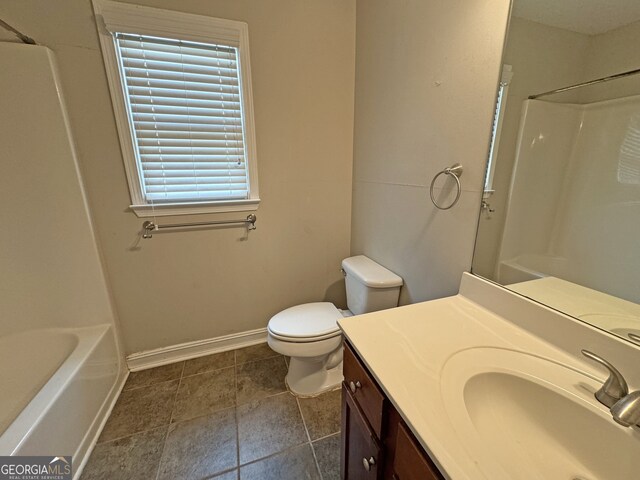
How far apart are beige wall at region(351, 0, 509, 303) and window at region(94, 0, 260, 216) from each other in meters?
0.74

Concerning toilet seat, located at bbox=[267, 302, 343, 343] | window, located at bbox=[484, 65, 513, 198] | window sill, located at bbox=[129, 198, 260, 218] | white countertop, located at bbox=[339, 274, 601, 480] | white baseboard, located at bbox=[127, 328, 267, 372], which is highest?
window, located at bbox=[484, 65, 513, 198]

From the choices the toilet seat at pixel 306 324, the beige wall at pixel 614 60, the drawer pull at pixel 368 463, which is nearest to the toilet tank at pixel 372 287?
the toilet seat at pixel 306 324

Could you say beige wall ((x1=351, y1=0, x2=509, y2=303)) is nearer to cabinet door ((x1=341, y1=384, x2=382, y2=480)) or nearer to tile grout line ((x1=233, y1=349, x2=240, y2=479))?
cabinet door ((x1=341, y1=384, x2=382, y2=480))

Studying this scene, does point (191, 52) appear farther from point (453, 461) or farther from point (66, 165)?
point (453, 461)

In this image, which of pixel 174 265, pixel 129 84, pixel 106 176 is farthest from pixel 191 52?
pixel 174 265

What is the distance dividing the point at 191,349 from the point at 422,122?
2017mm

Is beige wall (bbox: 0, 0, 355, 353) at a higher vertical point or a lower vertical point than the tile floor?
higher

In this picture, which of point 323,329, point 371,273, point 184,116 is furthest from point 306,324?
point 184,116

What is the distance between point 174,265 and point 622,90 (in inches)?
79.9

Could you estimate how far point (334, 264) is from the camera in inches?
81.4

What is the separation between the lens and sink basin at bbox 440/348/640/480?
495mm

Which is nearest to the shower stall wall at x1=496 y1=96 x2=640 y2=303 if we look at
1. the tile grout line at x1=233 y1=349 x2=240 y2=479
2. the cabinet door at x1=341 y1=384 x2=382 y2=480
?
the cabinet door at x1=341 y1=384 x2=382 y2=480

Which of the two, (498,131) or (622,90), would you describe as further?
(498,131)

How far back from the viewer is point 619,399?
0.55 meters
